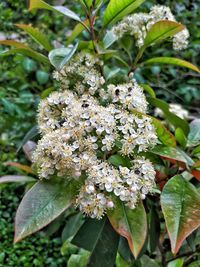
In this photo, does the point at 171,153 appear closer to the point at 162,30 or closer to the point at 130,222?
the point at 130,222

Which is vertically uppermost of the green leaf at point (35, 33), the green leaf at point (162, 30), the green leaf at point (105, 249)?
the green leaf at point (162, 30)

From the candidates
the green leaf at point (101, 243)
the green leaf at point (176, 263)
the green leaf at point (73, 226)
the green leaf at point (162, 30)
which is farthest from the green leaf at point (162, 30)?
the green leaf at point (73, 226)

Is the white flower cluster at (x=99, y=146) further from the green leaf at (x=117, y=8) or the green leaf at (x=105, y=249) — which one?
the green leaf at (x=117, y=8)

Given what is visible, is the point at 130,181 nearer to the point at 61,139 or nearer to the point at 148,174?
the point at 148,174

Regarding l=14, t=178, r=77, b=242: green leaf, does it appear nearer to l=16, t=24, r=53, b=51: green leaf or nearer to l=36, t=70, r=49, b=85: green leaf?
l=16, t=24, r=53, b=51: green leaf

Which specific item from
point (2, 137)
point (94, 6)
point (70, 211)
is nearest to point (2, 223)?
point (70, 211)

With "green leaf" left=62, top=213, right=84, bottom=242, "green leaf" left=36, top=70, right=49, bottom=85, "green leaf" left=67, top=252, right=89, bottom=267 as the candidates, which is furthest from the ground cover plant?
"green leaf" left=36, top=70, right=49, bottom=85

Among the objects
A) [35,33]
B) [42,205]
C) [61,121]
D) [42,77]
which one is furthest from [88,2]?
[42,77]
